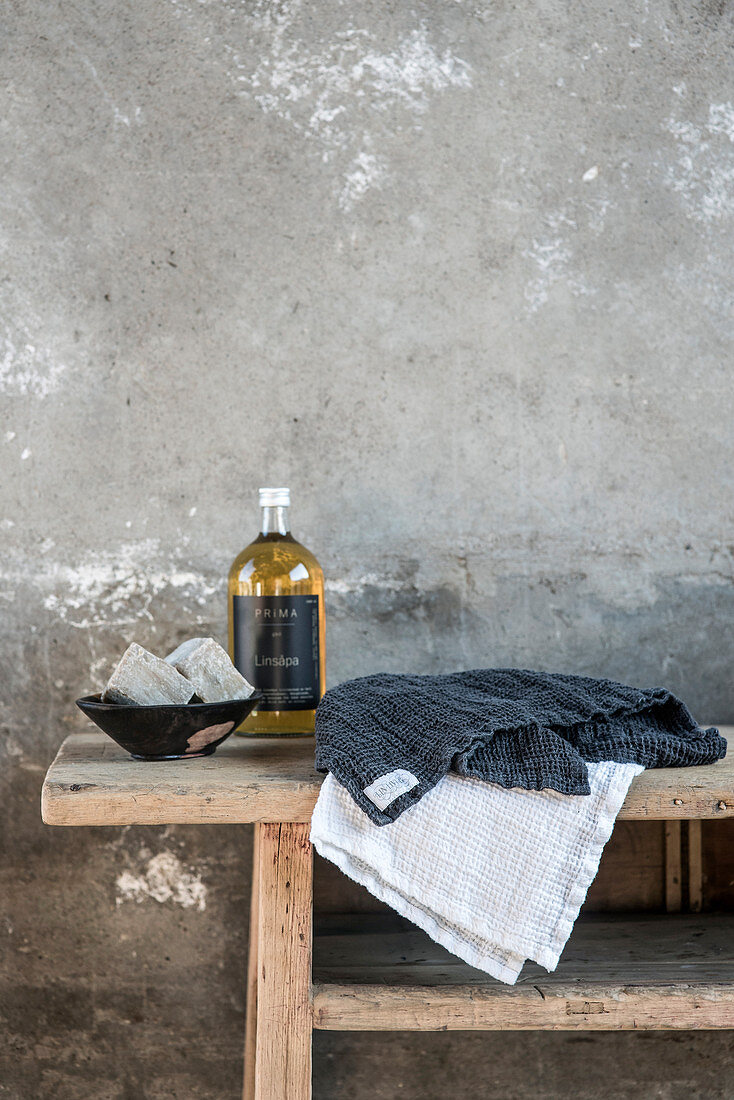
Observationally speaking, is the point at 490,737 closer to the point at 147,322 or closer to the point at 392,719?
the point at 392,719

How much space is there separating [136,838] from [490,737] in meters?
0.59

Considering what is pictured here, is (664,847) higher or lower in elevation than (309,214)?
lower

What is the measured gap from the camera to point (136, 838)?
1116mm

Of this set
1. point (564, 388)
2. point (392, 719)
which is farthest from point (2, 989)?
point (564, 388)

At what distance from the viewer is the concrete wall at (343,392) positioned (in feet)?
3.64

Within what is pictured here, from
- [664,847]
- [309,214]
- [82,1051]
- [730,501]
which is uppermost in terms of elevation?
[309,214]

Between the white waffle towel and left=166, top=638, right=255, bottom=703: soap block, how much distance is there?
0.17 meters

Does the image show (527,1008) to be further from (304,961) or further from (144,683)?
(144,683)

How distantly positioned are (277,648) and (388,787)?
0.26 metres

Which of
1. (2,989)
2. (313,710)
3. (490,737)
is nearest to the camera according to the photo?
(490,737)

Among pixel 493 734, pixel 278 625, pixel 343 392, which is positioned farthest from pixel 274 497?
pixel 493 734

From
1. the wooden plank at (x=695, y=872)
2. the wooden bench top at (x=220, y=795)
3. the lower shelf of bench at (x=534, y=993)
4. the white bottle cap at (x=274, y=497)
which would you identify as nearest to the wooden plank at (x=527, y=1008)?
the lower shelf of bench at (x=534, y=993)

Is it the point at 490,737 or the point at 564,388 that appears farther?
the point at 564,388

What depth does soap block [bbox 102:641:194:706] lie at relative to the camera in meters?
0.80
